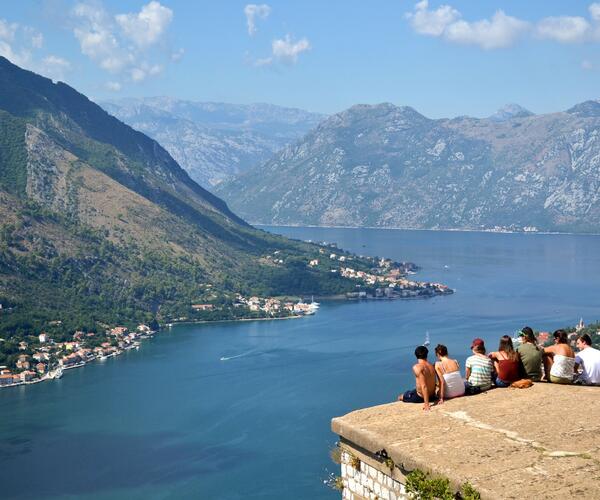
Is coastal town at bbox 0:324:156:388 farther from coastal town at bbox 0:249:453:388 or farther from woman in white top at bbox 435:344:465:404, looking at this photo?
woman in white top at bbox 435:344:465:404

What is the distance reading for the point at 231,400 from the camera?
2298 inches

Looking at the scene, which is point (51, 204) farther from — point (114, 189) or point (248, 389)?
point (248, 389)

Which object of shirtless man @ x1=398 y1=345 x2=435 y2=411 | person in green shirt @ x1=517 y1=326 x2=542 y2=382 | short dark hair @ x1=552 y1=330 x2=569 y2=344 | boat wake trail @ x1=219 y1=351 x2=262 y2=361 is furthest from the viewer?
boat wake trail @ x1=219 y1=351 x2=262 y2=361

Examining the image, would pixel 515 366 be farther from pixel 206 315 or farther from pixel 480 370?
pixel 206 315

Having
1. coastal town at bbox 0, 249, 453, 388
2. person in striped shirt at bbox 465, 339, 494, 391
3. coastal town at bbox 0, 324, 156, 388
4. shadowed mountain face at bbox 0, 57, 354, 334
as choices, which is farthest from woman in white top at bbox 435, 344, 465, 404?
shadowed mountain face at bbox 0, 57, 354, 334

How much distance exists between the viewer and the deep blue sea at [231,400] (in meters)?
43.4

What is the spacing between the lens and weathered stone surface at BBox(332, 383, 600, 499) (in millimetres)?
5059

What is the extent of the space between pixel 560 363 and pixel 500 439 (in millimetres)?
3304

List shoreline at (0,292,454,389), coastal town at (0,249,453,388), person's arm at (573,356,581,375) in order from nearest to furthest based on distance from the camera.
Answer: person's arm at (573,356,581,375) → shoreline at (0,292,454,389) → coastal town at (0,249,453,388)

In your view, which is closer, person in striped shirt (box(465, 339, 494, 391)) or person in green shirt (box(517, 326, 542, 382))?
person in striped shirt (box(465, 339, 494, 391))

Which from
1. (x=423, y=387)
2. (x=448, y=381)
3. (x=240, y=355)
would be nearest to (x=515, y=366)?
(x=448, y=381)

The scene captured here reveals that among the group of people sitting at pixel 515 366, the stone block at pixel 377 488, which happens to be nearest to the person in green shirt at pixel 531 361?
the group of people sitting at pixel 515 366

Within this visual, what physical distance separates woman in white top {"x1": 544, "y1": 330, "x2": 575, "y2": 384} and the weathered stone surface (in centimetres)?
147

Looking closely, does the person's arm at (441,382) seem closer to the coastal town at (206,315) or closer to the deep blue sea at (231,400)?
the deep blue sea at (231,400)
